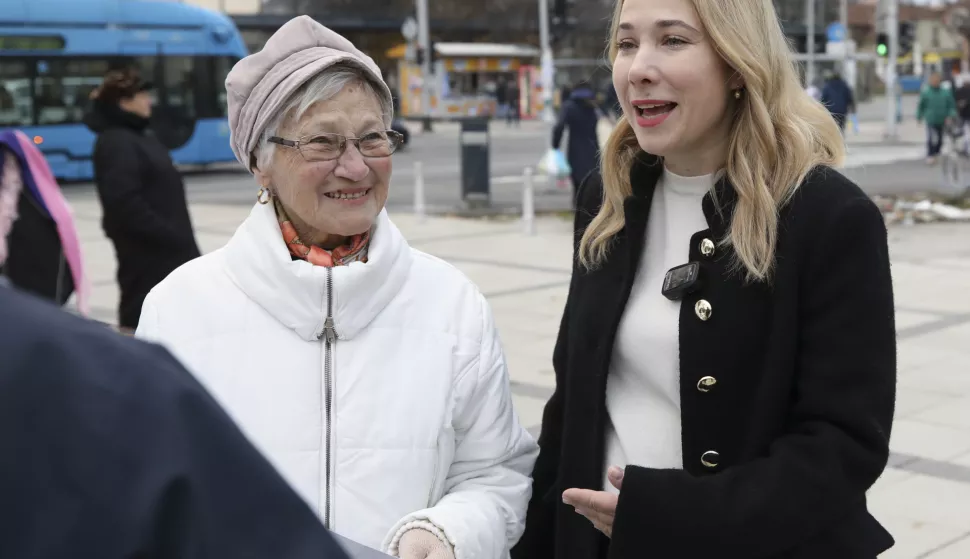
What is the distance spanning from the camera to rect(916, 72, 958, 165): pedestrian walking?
74.7 ft

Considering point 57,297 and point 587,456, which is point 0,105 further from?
point 587,456

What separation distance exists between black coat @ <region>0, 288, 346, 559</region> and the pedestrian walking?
76.3 ft

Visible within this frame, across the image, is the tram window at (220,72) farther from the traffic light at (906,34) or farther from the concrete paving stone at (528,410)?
the concrete paving stone at (528,410)

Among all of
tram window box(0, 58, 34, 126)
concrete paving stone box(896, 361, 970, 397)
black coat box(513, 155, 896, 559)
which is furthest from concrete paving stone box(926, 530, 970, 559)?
tram window box(0, 58, 34, 126)

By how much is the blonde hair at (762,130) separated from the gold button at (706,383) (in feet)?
0.64

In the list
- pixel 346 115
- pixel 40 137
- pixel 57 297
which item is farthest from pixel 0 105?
pixel 346 115

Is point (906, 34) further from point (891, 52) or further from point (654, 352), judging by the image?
point (654, 352)

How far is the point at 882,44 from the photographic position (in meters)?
28.6

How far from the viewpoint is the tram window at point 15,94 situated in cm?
2348

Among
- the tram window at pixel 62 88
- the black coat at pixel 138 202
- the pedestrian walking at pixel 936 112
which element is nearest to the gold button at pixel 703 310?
the black coat at pixel 138 202

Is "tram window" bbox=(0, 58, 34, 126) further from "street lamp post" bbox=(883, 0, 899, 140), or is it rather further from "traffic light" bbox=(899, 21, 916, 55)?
"traffic light" bbox=(899, 21, 916, 55)

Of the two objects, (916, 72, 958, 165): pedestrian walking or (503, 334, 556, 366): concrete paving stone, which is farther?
(916, 72, 958, 165): pedestrian walking

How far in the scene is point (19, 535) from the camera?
2.36 feet

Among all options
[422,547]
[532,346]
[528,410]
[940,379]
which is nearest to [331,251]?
[422,547]
